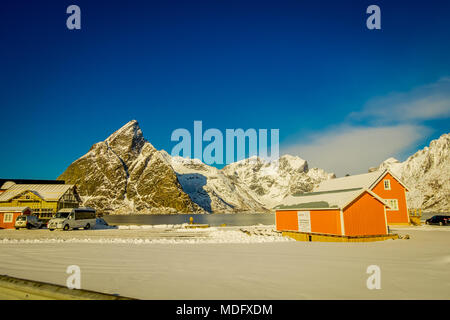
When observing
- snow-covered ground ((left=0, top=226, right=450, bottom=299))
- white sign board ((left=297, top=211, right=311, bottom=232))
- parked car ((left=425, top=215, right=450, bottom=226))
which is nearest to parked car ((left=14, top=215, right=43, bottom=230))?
snow-covered ground ((left=0, top=226, right=450, bottom=299))

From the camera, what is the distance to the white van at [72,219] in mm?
38281

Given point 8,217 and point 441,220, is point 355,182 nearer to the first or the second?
point 441,220

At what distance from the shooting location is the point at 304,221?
27516 millimetres

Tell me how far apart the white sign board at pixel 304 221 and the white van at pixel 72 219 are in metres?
31.9

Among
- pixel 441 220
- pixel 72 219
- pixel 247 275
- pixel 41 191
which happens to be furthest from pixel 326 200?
pixel 41 191

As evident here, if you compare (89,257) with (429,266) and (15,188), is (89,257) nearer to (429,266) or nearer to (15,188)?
(429,266)

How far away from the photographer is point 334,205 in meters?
24.0

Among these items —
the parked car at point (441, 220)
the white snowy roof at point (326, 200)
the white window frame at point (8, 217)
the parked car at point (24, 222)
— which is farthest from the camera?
the white window frame at point (8, 217)

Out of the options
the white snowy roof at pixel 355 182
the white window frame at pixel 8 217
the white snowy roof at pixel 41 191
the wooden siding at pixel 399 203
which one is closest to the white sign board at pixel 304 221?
the white snowy roof at pixel 355 182

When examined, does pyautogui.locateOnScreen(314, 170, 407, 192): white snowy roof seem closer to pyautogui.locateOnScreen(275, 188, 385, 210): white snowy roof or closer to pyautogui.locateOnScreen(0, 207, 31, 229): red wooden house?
pyautogui.locateOnScreen(275, 188, 385, 210): white snowy roof

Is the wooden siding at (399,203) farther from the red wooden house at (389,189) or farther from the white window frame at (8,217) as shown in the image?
the white window frame at (8,217)

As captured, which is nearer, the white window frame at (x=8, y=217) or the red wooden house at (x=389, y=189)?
the red wooden house at (x=389, y=189)
